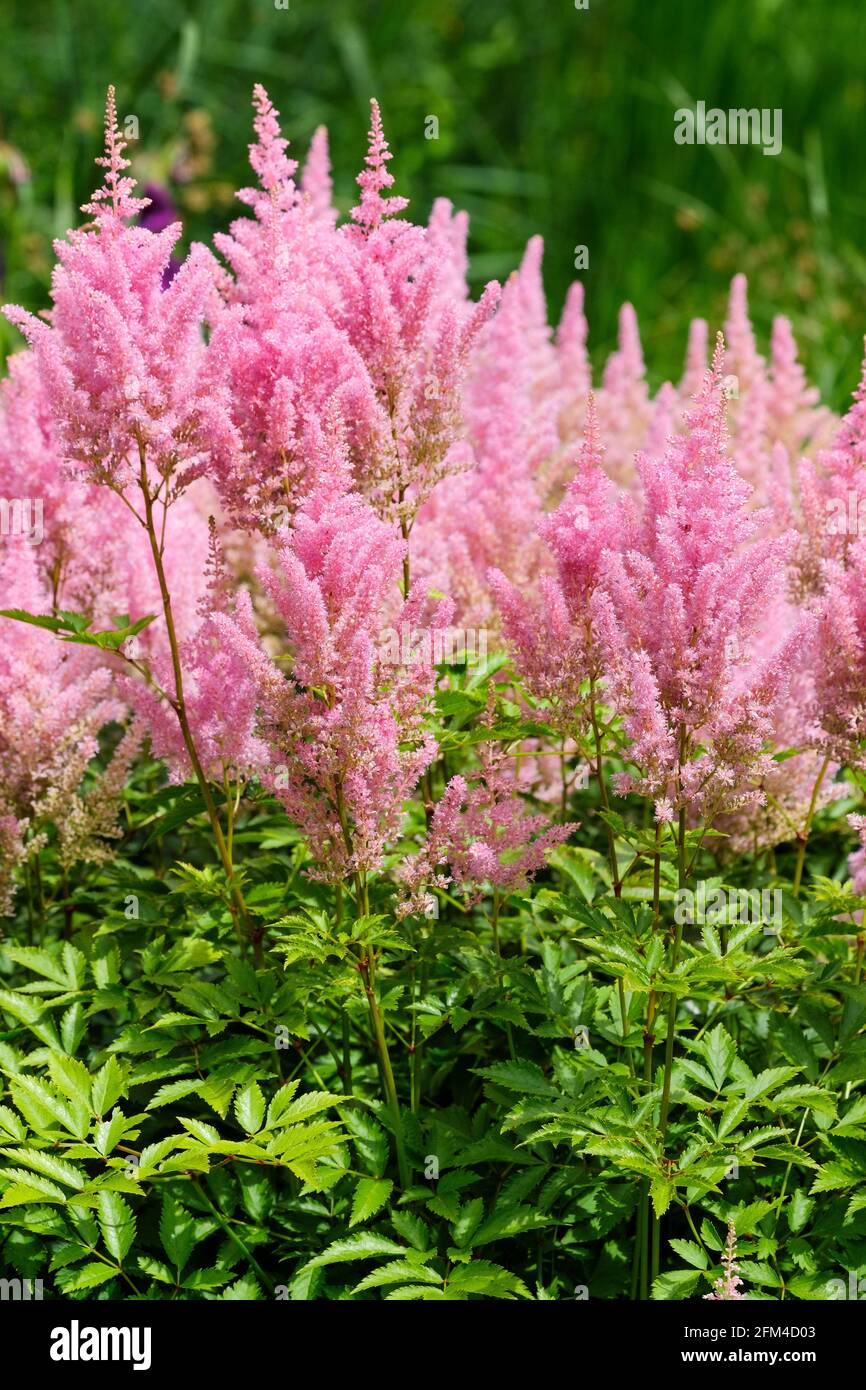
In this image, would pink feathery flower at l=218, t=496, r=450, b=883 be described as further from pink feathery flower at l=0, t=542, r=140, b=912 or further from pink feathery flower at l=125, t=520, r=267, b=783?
pink feathery flower at l=0, t=542, r=140, b=912

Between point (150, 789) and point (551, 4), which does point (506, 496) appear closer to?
point (150, 789)

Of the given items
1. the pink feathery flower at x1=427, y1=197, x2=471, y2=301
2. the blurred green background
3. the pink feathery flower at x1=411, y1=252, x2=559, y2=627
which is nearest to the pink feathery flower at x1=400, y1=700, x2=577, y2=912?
the pink feathery flower at x1=411, y1=252, x2=559, y2=627

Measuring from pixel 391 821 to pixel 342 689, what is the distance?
0.97ft

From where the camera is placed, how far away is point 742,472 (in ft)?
16.4

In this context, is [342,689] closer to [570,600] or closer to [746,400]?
[570,600]

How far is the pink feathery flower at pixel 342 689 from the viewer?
2.98m

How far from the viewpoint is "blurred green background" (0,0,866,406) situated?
10.5 meters

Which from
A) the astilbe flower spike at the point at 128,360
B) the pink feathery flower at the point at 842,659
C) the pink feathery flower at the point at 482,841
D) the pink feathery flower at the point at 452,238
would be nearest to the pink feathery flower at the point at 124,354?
the astilbe flower spike at the point at 128,360

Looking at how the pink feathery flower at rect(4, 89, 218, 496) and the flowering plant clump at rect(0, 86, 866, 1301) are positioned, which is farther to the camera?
the pink feathery flower at rect(4, 89, 218, 496)

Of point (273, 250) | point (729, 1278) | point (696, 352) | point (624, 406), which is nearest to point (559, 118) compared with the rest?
point (624, 406)

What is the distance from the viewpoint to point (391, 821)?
3145 mm

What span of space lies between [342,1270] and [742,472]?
8.81 feet

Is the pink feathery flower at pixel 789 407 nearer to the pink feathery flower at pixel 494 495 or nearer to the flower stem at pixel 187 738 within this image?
the pink feathery flower at pixel 494 495

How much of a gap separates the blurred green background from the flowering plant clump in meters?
6.31
